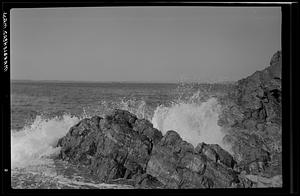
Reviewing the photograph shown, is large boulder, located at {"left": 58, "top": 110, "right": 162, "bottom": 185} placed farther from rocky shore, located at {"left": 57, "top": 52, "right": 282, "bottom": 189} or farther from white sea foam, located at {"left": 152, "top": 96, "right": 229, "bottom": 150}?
white sea foam, located at {"left": 152, "top": 96, "right": 229, "bottom": 150}

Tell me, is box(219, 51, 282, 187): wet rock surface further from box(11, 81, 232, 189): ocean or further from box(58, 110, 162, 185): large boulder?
box(58, 110, 162, 185): large boulder

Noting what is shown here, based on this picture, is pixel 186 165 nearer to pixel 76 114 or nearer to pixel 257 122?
pixel 257 122

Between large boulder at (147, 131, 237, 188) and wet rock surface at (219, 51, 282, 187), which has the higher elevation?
wet rock surface at (219, 51, 282, 187)

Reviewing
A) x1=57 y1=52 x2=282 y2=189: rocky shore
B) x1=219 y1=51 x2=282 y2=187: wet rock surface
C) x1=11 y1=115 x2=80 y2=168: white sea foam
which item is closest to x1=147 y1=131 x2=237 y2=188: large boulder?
x1=57 y1=52 x2=282 y2=189: rocky shore

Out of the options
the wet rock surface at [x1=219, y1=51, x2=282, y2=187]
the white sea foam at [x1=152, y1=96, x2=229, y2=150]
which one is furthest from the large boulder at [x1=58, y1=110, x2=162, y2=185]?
the wet rock surface at [x1=219, y1=51, x2=282, y2=187]

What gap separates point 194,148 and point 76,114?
841 mm

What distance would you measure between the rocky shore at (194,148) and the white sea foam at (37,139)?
0.06 m

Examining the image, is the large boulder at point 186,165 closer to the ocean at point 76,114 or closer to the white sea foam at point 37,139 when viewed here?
the ocean at point 76,114

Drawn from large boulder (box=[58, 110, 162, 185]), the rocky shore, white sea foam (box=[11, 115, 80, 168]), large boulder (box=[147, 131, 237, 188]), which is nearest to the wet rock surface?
the rocky shore

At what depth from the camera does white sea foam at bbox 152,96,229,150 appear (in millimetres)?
3115

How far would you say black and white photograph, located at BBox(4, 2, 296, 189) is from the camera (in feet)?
10.2

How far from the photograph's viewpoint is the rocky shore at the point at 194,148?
122 inches

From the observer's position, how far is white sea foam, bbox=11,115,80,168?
3.12m
